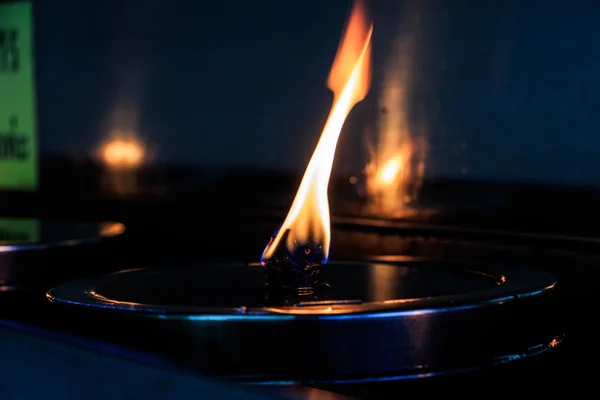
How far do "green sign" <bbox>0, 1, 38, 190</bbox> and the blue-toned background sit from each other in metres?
0.04

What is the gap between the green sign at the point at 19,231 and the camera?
0.98m

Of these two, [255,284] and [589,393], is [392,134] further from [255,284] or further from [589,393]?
[589,393]

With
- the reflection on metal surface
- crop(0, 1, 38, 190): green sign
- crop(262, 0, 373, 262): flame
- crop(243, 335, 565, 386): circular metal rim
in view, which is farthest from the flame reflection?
crop(243, 335, 565, 386): circular metal rim

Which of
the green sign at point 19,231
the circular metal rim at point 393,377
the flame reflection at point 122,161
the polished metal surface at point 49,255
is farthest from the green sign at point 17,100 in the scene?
the circular metal rim at point 393,377

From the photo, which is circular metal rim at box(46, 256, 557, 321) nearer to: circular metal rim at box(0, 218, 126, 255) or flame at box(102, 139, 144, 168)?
circular metal rim at box(0, 218, 126, 255)

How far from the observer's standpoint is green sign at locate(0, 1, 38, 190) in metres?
1.74

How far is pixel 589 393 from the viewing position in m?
0.50

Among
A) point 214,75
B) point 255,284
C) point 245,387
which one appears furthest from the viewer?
point 214,75

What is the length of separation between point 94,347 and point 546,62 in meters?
0.67

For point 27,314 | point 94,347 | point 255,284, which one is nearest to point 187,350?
point 94,347

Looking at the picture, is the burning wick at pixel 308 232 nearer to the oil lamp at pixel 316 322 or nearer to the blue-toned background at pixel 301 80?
the oil lamp at pixel 316 322

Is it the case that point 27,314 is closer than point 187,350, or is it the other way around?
point 187,350

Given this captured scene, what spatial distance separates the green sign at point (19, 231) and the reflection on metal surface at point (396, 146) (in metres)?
0.44

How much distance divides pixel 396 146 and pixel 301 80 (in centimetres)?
22
